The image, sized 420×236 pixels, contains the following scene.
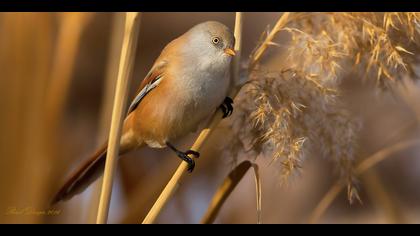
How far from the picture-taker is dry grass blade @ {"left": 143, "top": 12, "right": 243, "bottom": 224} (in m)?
1.41

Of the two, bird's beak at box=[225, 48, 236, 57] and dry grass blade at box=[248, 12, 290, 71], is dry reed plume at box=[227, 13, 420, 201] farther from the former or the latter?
bird's beak at box=[225, 48, 236, 57]

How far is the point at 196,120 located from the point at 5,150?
67 cm

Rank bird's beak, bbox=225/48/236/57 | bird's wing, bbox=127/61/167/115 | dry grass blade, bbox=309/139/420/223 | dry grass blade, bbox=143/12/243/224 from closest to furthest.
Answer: dry grass blade, bbox=143/12/243/224 → bird's beak, bbox=225/48/236/57 → dry grass blade, bbox=309/139/420/223 → bird's wing, bbox=127/61/167/115

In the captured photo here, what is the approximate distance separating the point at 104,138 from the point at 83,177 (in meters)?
0.17

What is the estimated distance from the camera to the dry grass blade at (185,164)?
1414mm

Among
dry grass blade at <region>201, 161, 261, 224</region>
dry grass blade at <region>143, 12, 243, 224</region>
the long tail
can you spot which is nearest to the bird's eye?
dry grass blade at <region>143, 12, 243, 224</region>

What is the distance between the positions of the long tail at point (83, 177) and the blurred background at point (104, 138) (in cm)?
5

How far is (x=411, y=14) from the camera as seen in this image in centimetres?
158

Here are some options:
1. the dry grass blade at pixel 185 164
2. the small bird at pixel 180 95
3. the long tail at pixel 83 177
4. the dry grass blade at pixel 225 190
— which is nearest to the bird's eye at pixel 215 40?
the small bird at pixel 180 95

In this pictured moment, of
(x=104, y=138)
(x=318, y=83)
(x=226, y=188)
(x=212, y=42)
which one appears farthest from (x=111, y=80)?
(x=318, y=83)

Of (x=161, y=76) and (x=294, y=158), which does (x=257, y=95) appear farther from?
(x=161, y=76)

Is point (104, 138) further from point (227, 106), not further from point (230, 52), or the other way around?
point (230, 52)

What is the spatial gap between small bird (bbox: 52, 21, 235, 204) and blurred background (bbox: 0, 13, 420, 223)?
0.33ft
